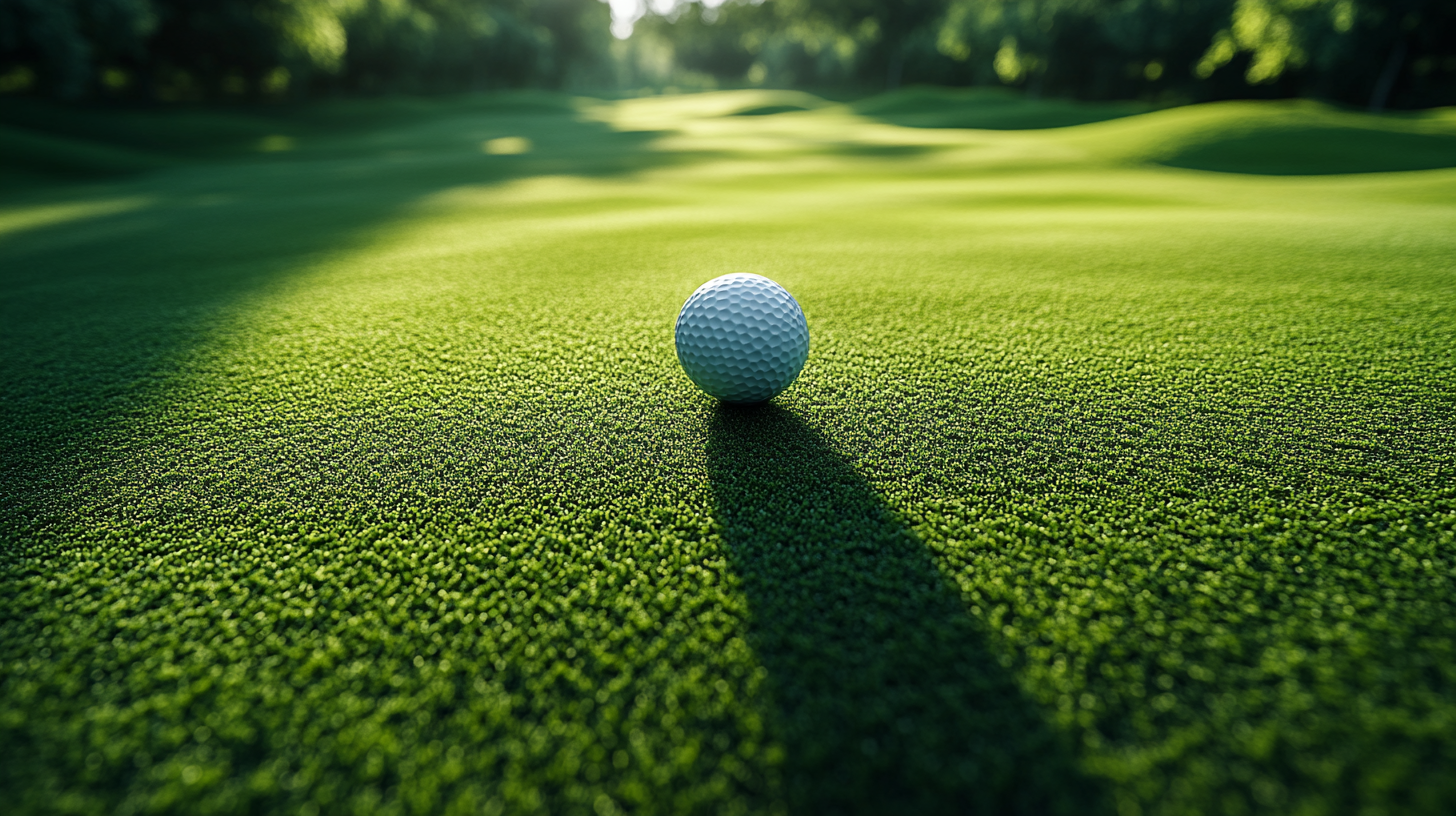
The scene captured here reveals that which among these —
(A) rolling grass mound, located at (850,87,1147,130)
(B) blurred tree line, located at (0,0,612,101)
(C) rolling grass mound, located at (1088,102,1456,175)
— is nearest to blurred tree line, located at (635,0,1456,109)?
(A) rolling grass mound, located at (850,87,1147,130)

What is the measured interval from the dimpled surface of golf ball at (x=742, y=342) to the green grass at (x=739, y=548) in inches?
5.6

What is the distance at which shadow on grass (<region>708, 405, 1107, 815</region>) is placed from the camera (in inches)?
37.6

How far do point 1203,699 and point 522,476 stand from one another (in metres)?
1.62

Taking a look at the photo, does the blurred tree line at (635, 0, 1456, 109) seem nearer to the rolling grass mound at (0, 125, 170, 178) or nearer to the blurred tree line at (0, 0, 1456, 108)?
the blurred tree line at (0, 0, 1456, 108)

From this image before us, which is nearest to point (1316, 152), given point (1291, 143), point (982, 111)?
point (1291, 143)

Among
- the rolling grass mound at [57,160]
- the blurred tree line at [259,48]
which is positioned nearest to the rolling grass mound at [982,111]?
the rolling grass mound at [57,160]

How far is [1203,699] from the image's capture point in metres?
1.07

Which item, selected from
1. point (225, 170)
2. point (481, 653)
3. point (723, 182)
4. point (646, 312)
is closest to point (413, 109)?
point (225, 170)

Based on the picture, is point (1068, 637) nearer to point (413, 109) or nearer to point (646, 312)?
point (646, 312)

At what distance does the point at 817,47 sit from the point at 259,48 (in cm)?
5038

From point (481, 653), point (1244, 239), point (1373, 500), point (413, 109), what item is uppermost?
point (413, 109)

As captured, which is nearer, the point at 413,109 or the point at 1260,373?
the point at 1260,373

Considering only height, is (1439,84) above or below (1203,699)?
above

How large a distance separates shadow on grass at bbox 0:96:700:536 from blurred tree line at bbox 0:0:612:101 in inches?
224
